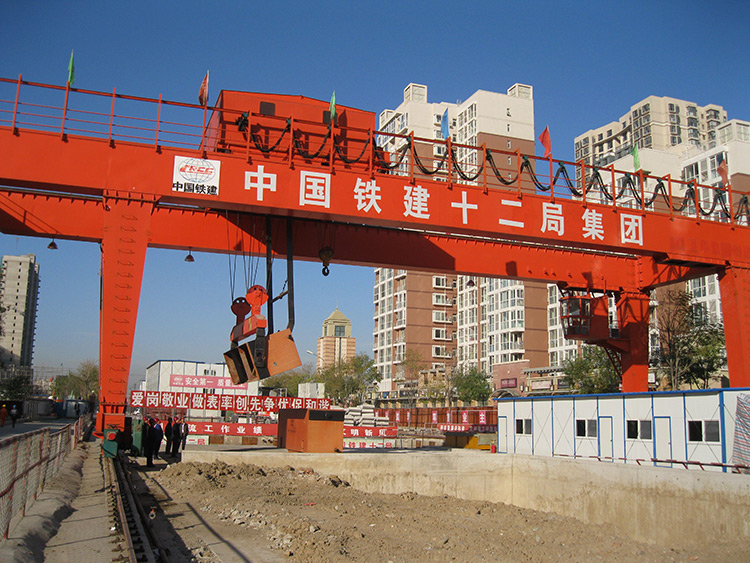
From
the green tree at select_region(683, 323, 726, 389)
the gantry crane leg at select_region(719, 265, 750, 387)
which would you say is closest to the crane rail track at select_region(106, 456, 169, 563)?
the gantry crane leg at select_region(719, 265, 750, 387)

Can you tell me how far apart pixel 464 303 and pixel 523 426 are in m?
51.5

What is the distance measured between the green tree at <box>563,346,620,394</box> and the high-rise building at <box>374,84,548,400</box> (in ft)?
74.7

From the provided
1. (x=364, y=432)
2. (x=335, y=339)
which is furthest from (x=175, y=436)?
(x=335, y=339)

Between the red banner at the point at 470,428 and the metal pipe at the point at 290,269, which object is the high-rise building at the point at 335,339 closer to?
the red banner at the point at 470,428

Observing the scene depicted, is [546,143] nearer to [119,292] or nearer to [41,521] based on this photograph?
[119,292]

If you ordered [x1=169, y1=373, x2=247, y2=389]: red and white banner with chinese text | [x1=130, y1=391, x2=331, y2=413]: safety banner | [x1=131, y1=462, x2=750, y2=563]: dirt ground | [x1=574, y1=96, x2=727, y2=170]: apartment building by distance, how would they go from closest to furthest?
[x1=131, y1=462, x2=750, y2=563]: dirt ground < [x1=130, y1=391, x2=331, y2=413]: safety banner < [x1=169, y1=373, x2=247, y2=389]: red and white banner with chinese text < [x1=574, y1=96, x2=727, y2=170]: apartment building

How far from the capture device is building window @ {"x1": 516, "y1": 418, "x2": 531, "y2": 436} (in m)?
21.8

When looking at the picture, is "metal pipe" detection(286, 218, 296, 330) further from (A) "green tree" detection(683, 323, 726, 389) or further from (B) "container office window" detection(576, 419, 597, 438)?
(A) "green tree" detection(683, 323, 726, 389)

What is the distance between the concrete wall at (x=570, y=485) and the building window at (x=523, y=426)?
192cm

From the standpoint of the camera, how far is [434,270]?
17906 mm

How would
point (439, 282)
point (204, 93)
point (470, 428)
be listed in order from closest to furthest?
point (204, 93), point (470, 428), point (439, 282)

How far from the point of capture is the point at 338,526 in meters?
11.9

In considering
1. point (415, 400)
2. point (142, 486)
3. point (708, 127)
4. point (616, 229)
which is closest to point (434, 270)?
point (616, 229)

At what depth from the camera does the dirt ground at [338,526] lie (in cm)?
1022
